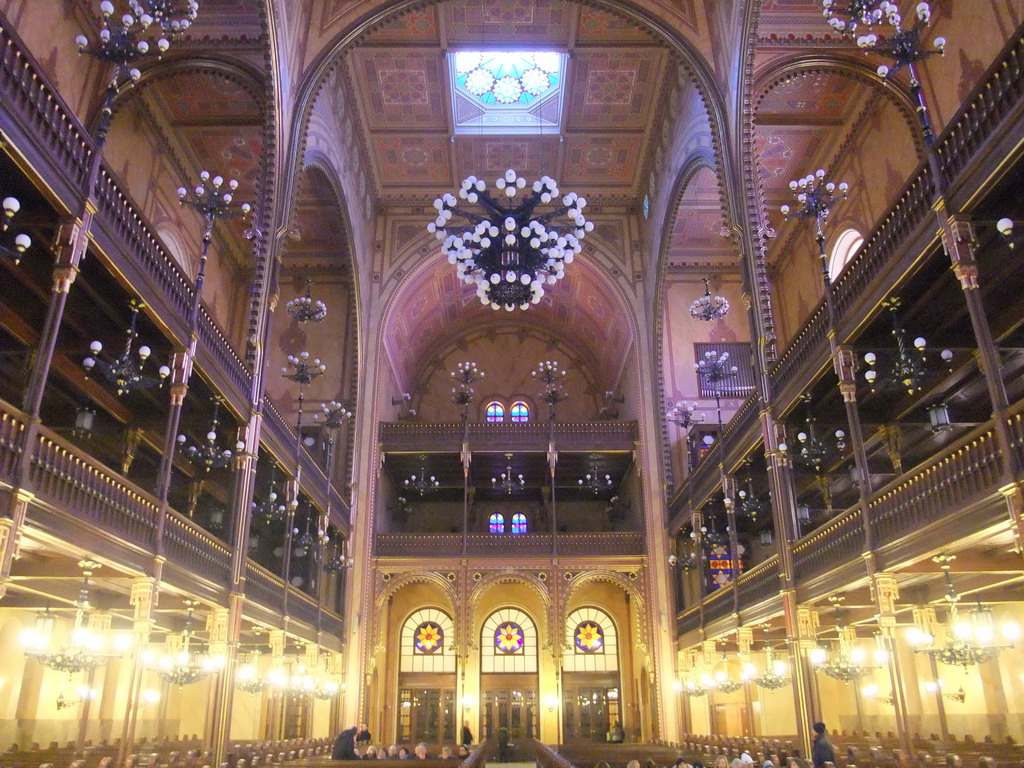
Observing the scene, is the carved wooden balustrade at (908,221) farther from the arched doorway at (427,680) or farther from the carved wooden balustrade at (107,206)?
the arched doorway at (427,680)

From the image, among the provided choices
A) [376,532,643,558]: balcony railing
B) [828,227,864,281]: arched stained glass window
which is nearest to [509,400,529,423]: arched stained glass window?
[376,532,643,558]: balcony railing

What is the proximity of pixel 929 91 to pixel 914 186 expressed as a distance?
309 inches

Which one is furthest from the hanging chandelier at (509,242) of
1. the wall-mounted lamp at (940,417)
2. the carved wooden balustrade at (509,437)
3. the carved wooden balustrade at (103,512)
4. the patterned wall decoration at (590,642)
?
the patterned wall decoration at (590,642)

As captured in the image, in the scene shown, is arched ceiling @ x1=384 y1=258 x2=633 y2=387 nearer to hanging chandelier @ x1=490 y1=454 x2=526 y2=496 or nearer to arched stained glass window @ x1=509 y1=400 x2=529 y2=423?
arched stained glass window @ x1=509 y1=400 x2=529 y2=423

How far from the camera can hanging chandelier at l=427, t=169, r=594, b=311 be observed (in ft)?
46.6

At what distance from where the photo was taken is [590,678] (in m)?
29.5

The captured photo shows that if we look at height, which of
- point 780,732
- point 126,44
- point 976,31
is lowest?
point 780,732

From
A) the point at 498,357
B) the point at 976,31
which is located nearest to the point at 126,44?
the point at 976,31

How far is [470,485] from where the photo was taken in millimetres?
31359

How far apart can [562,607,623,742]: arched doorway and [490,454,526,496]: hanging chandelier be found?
5104 millimetres

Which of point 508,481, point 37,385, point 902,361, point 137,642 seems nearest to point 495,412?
point 508,481

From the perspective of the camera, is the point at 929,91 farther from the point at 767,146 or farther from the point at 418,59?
the point at 418,59

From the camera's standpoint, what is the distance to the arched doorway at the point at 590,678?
94.4ft

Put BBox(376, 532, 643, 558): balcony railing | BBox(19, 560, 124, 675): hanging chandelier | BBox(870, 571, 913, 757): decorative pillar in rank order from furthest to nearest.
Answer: BBox(376, 532, 643, 558): balcony railing, BBox(19, 560, 124, 675): hanging chandelier, BBox(870, 571, 913, 757): decorative pillar
